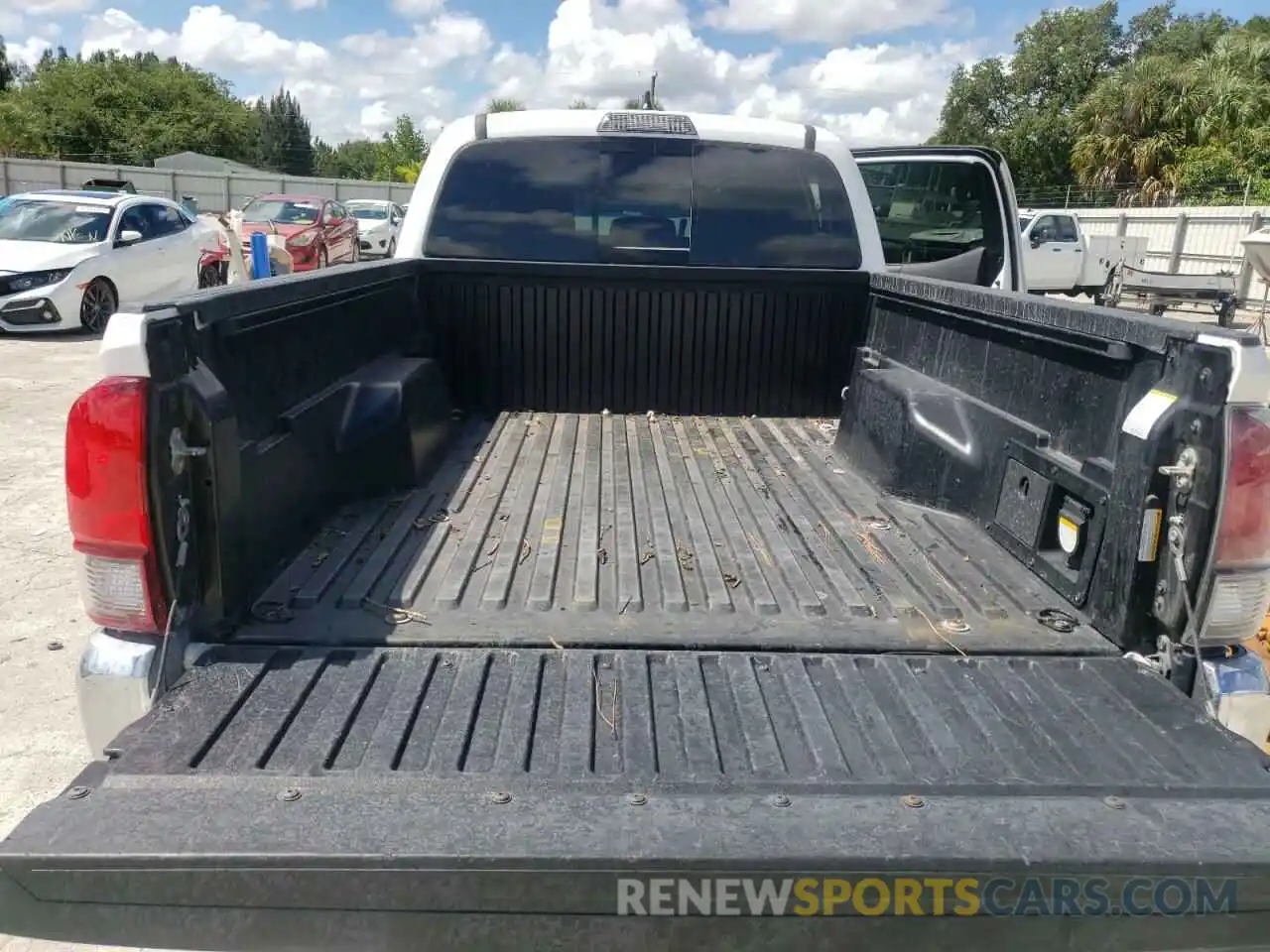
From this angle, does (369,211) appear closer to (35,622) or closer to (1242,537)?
(35,622)

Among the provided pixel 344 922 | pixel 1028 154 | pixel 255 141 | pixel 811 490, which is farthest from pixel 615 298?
pixel 255 141

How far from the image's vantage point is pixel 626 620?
241cm

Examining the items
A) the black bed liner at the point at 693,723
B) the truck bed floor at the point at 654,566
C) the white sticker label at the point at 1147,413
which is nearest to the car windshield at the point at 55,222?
the truck bed floor at the point at 654,566

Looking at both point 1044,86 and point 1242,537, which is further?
point 1044,86

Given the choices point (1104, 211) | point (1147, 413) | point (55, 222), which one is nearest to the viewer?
point (1147, 413)

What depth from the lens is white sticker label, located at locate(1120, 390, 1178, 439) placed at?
2121 mm

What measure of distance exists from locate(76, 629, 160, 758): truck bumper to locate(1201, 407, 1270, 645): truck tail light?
226 centimetres

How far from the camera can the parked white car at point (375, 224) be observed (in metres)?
24.7

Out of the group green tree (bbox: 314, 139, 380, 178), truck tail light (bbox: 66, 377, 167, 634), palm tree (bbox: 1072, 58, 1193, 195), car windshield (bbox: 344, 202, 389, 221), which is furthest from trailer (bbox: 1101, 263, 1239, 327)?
green tree (bbox: 314, 139, 380, 178)

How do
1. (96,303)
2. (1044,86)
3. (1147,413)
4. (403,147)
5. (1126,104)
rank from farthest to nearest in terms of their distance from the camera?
1. (403,147)
2. (1044,86)
3. (1126,104)
4. (96,303)
5. (1147,413)

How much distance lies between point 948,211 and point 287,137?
114079 millimetres

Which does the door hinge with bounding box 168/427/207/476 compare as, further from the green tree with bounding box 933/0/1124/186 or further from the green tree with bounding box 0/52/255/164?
the green tree with bounding box 0/52/255/164

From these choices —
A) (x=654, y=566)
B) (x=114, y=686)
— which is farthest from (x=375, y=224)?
(x=114, y=686)

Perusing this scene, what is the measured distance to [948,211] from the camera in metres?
6.48
